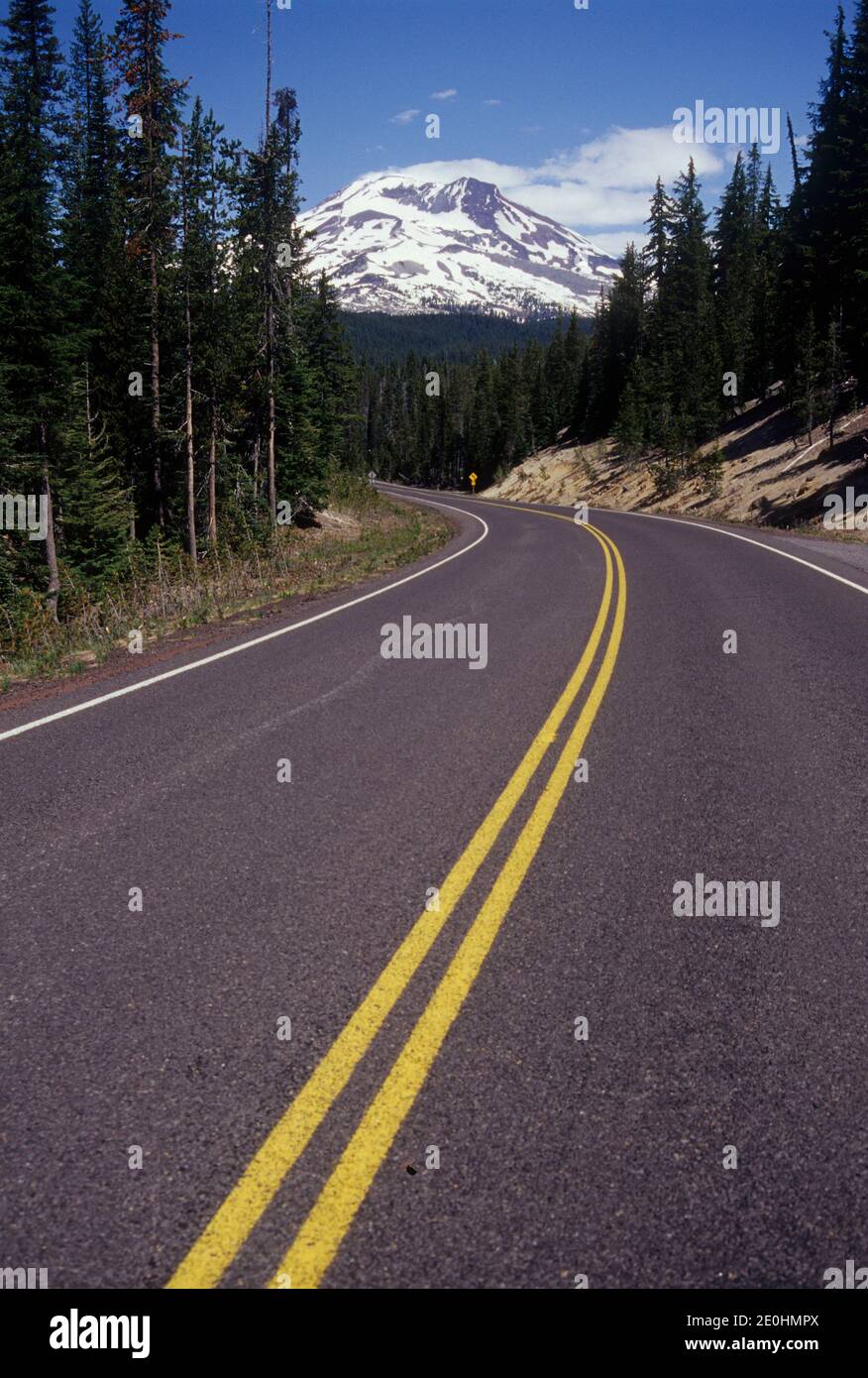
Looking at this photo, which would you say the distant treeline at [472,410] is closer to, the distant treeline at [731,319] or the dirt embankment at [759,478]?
Answer: the distant treeline at [731,319]

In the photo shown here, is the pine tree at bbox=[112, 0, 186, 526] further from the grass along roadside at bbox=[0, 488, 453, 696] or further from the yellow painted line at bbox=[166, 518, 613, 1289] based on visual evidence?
the yellow painted line at bbox=[166, 518, 613, 1289]

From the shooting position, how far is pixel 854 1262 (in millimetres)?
2342

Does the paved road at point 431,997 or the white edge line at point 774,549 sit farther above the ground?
the white edge line at point 774,549

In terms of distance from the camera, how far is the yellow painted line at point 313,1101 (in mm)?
2348

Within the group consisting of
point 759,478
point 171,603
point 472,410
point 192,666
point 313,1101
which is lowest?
point 313,1101

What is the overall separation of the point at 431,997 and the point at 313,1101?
2.29ft

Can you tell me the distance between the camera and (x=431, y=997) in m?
3.44

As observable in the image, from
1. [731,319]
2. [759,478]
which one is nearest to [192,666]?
[759,478]

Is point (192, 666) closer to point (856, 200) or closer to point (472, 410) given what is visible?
point (856, 200)

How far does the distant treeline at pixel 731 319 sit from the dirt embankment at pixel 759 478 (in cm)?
103

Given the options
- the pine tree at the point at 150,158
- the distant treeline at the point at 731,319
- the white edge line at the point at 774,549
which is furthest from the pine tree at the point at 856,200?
the pine tree at the point at 150,158

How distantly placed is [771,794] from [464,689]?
3.34m

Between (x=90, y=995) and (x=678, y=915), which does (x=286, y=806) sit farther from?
(x=678, y=915)
